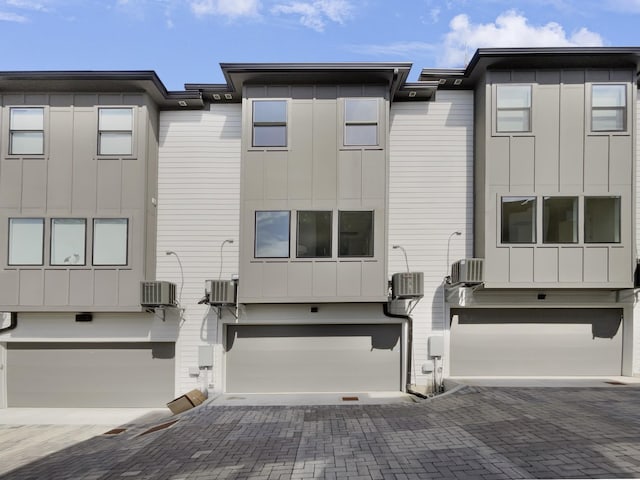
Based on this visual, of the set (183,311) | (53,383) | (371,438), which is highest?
(183,311)

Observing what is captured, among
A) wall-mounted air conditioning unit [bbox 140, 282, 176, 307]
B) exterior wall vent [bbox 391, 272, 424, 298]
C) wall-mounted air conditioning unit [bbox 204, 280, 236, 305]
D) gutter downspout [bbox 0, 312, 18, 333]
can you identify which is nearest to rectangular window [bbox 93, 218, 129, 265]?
wall-mounted air conditioning unit [bbox 140, 282, 176, 307]

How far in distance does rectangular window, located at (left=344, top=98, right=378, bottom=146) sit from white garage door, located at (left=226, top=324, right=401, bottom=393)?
191 inches

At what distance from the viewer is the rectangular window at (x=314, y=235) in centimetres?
983

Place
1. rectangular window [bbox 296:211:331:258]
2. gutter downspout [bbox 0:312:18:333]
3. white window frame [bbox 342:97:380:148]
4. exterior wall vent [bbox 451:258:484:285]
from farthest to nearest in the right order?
gutter downspout [bbox 0:312:18:333] < white window frame [bbox 342:97:380:148] < rectangular window [bbox 296:211:331:258] < exterior wall vent [bbox 451:258:484:285]

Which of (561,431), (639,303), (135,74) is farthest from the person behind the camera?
(639,303)

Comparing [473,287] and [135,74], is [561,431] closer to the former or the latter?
[473,287]

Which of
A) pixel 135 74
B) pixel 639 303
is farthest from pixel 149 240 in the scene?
pixel 639 303

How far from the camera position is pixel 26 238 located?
391 inches

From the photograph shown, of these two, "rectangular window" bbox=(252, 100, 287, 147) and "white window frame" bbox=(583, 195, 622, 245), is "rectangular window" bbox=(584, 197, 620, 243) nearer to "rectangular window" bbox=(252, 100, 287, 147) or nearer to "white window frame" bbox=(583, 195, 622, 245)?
"white window frame" bbox=(583, 195, 622, 245)

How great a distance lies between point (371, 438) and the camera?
6336 mm

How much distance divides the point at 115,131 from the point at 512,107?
32.6ft

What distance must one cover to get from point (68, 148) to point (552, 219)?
12049 millimetres

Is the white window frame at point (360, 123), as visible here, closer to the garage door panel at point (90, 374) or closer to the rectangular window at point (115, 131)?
the rectangular window at point (115, 131)

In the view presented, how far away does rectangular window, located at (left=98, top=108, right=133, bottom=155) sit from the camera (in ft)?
33.0
